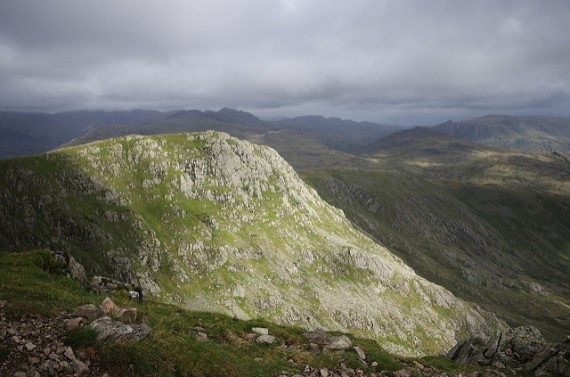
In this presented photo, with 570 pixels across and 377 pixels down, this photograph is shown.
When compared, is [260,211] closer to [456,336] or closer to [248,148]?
[248,148]

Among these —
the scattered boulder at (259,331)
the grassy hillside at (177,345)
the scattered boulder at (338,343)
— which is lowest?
the scattered boulder at (338,343)

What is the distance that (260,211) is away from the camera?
170 m

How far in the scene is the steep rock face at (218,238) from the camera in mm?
124562

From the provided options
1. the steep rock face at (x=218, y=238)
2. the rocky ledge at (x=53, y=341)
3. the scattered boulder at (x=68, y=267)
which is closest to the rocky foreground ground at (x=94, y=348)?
the rocky ledge at (x=53, y=341)

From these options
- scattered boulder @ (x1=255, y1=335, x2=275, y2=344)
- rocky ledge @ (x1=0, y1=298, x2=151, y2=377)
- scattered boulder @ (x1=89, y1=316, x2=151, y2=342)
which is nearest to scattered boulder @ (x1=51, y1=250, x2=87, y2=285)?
rocky ledge @ (x1=0, y1=298, x2=151, y2=377)

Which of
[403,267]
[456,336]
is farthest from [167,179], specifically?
[456,336]

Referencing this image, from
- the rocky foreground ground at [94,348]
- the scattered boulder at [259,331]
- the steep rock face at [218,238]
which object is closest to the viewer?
the rocky foreground ground at [94,348]

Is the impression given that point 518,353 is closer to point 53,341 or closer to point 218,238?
point 53,341

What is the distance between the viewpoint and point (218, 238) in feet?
486

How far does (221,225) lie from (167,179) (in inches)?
1297

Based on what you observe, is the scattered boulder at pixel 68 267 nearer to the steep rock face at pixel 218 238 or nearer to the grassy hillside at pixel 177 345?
the grassy hillside at pixel 177 345

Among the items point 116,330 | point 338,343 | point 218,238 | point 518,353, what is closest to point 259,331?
point 338,343

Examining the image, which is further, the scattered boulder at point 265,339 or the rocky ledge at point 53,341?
the scattered boulder at point 265,339

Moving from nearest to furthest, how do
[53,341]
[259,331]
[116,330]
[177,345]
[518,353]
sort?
[53,341] → [116,330] → [177,345] → [259,331] → [518,353]
